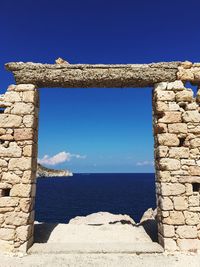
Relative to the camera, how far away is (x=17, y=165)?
679cm

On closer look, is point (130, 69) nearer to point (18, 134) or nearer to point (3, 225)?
point (18, 134)

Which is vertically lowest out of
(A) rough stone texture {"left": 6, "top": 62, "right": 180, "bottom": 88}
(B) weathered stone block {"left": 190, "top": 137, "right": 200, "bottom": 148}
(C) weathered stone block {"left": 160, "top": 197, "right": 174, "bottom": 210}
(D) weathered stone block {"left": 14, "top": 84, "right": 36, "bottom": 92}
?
(C) weathered stone block {"left": 160, "top": 197, "right": 174, "bottom": 210}

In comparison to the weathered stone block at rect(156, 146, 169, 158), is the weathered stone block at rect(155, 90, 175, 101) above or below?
above

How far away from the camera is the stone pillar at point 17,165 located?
257 inches

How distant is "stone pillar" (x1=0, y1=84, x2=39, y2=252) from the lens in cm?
652

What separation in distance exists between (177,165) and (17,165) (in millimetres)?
4017

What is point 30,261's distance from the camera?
6012 millimetres

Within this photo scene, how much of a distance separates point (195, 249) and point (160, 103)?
12.0 feet

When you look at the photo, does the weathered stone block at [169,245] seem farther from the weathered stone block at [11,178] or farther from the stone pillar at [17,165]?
the weathered stone block at [11,178]

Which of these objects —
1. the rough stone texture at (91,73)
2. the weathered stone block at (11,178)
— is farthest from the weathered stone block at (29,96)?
the weathered stone block at (11,178)

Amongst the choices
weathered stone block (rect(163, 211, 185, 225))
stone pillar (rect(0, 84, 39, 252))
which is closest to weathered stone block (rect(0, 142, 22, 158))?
stone pillar (rect(0, 84, 39, 252))

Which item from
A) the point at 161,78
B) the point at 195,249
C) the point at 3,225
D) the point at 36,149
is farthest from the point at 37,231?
the point at 161,78

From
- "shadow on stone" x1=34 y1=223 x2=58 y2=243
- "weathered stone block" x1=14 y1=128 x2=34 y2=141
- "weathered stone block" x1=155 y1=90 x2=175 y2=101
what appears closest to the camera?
"weathered stone block" x1=14 y1=128 x2=34 y2=141

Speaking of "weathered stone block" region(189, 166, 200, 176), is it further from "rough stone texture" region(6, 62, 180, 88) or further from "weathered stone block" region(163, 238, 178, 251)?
"rough stone texture" region(6, 62, 180, 88)
